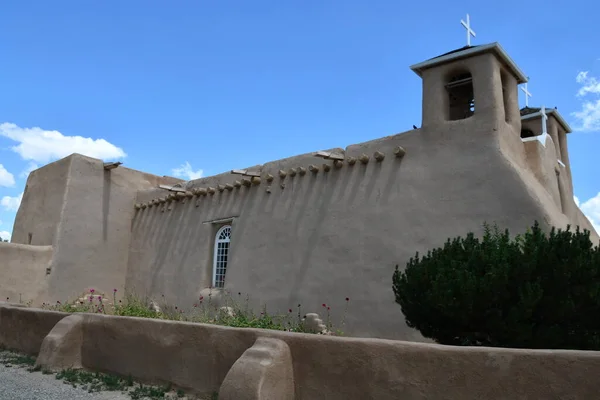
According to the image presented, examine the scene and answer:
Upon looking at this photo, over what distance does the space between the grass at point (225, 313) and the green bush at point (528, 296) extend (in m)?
3.84

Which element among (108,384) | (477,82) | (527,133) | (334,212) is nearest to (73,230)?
(334,212)

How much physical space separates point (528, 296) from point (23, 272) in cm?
1388

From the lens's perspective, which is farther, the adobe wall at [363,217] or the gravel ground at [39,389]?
the adobe wall at [363,217]

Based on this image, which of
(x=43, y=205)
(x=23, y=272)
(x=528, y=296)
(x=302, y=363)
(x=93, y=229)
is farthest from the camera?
(x=43, y=205)

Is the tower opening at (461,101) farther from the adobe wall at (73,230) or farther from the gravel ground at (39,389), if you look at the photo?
the adobe wall at (73,230)

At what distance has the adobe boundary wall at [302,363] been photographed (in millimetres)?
3594

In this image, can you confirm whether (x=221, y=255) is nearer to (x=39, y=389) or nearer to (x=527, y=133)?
(x=39, y=389)

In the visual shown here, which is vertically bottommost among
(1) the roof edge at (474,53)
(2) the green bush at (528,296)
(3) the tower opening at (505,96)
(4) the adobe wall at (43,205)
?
(2) the green bush at (528,296)

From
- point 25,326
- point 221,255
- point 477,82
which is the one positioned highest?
point 477,82

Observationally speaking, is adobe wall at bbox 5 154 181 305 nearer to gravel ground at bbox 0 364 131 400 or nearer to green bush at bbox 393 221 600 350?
gravel ground at bbox 0 364 131 400

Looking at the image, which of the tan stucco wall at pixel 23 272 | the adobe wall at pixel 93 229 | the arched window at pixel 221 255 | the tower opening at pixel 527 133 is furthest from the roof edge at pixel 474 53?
the tan stucco wall at pixel 23 272

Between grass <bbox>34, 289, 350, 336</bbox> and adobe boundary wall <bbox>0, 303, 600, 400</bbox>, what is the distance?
1.84 m

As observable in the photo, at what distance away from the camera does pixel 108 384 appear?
6.52m

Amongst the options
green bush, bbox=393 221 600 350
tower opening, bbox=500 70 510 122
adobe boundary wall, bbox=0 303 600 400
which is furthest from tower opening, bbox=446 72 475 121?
adobe boundary wall, bbox=0 303 600 400
